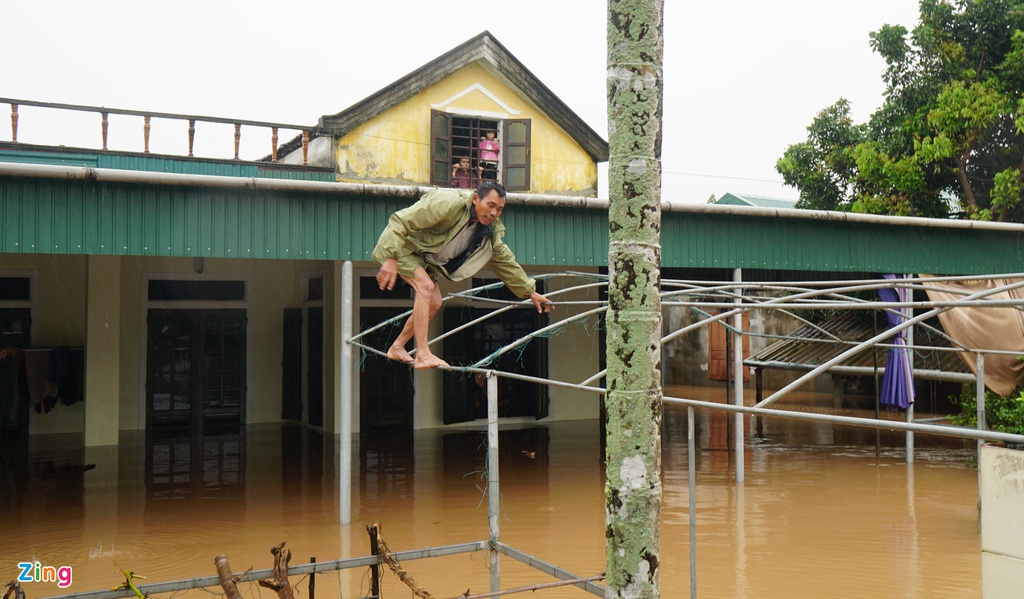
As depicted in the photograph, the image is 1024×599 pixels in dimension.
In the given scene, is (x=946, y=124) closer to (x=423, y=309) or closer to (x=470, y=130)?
(x=470, y=130)

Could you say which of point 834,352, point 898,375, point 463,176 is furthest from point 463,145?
point 898,375

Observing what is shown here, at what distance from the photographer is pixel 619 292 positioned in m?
2.90

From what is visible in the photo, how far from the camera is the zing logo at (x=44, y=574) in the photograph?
6.98m

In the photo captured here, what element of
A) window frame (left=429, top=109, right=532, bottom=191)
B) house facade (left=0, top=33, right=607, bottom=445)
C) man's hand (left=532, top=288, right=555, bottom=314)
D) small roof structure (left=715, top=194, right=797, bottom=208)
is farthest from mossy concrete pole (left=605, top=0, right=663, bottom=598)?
small roof structure (left=715, top=194, right=797, bottom=208)

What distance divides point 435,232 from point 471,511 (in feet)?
14.1

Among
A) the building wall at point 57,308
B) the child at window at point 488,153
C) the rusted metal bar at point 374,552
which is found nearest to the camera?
the rusted metal bar at point 374,552

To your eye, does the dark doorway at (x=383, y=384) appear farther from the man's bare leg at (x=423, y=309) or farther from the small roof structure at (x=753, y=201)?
the small roof structure at (x=753, y=201)

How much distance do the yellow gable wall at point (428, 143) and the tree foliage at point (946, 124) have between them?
493 centimetres

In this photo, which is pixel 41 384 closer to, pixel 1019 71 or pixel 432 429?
pixel 432 429

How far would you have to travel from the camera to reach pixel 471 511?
9328mm

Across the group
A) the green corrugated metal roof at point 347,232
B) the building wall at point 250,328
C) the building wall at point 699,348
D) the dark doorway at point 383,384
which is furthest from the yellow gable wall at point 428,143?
the green corrugated metal roof at point 347,232

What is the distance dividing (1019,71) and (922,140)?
1827mm

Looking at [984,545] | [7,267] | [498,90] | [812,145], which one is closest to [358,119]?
[498,90]

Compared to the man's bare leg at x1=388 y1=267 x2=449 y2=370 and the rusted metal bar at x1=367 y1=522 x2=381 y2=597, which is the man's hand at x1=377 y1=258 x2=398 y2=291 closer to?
the man's bare leg at x1=388 y1=267 x2=449 y2=370
